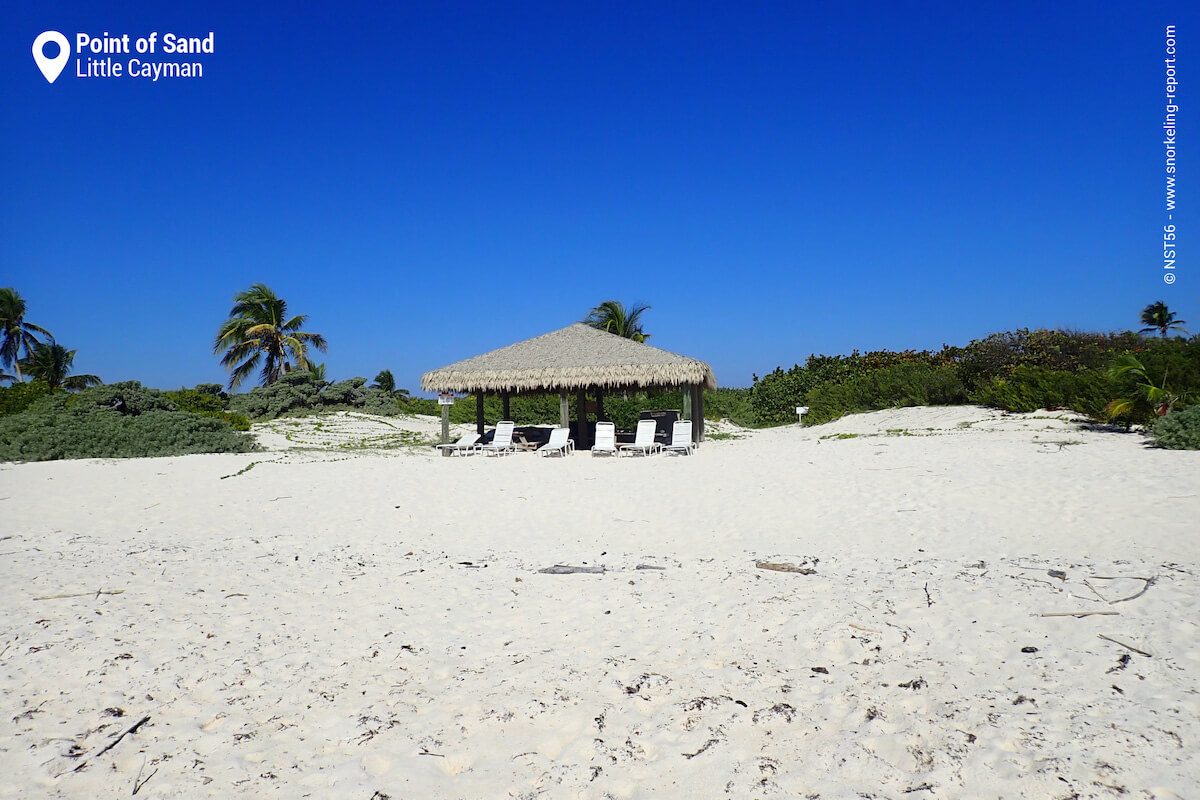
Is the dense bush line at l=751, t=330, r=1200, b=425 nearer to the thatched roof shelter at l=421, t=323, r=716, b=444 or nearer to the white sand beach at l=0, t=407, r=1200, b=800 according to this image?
the white sand beach at l=0, t=407, r=1200, b=800

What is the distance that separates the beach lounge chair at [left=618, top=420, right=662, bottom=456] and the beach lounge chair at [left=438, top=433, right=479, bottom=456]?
124 inches

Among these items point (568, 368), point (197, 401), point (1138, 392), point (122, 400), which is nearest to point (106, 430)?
point (122, 400)

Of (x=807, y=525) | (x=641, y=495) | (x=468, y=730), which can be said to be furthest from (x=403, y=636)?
(x=641, y=495)

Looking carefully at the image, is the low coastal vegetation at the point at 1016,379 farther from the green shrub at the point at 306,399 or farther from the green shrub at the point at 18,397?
the green shrub at the point at 18,397

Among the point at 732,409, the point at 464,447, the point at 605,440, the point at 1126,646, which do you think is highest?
the point at 732,409

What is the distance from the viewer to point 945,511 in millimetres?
6602

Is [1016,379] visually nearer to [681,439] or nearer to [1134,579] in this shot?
[681,439]

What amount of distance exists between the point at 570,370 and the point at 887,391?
1048 centimetres

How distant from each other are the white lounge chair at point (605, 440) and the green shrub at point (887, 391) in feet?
32.4

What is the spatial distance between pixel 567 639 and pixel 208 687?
1.69 meters

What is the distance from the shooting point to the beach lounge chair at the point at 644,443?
1365 cm

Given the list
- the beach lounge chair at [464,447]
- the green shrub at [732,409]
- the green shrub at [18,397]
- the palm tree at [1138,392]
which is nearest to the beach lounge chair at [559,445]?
the beach lounge chair at [464,447]

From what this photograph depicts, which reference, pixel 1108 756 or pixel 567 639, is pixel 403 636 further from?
pixel 1108 756

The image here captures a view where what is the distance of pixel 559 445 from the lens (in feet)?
46.6
